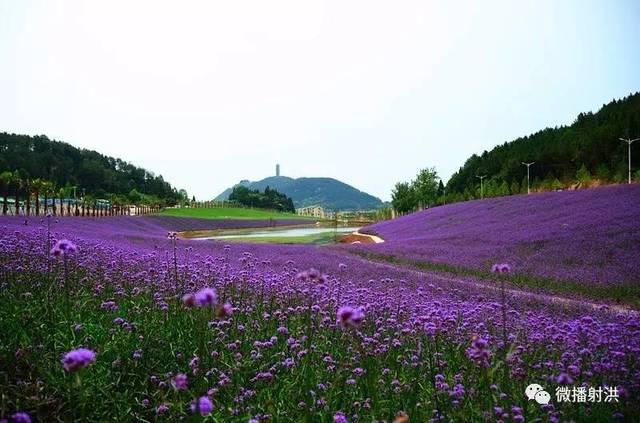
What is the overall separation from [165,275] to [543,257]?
1545cm

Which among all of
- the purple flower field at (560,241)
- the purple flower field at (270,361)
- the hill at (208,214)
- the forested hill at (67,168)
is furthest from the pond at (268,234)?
the forested hill at (67,168)

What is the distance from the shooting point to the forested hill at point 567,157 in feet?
177

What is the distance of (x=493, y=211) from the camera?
3731 centimetres

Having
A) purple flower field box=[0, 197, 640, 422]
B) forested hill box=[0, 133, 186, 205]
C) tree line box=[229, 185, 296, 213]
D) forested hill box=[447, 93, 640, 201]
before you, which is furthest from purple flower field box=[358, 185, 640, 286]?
tree line box=[229, 185, 296, 213]

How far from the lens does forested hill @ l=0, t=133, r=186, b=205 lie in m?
99.9

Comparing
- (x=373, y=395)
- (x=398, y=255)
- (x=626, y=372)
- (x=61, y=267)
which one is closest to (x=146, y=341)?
(x=373, y=395)

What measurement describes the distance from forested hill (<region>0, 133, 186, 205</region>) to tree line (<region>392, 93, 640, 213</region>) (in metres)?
62.2

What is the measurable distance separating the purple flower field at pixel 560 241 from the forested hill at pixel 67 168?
84.9 meters

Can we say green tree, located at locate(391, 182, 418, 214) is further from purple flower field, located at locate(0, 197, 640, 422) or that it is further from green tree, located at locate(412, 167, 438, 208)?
purple flower field, located at locate(0, 197, 640, 422)

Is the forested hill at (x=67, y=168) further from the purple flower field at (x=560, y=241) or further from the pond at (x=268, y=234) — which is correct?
the purple flower field at (x=560, y=241)

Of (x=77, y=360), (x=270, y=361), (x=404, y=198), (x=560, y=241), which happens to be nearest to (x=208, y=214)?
(x=404, y=198)

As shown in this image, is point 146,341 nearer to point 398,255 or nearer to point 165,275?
point 165,275

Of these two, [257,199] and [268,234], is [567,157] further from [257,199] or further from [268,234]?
[257,199]

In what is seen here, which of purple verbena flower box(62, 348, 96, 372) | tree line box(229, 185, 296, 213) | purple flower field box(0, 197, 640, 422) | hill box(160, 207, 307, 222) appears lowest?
purple flower field box(0, 197, 640, 422)
